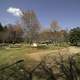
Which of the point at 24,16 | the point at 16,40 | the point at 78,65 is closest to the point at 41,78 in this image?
the point at 78,65

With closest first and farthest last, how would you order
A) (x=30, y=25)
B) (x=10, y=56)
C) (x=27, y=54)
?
(x=10, y=56) < (x=27, y=54) < (x=30, y=25)

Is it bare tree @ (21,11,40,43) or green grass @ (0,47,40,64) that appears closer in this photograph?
green grass @ (0,47,40,64)

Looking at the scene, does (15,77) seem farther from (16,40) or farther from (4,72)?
(16,40)

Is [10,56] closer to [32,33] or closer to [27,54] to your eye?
[27,54]

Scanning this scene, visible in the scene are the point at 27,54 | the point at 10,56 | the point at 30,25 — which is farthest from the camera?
the point at 30,25

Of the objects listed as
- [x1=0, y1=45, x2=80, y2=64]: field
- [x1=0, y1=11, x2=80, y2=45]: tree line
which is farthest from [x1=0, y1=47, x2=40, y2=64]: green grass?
Result: [x1=0, y1=11, x2=80, y2=45]: tree line

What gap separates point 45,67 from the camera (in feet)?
45.8

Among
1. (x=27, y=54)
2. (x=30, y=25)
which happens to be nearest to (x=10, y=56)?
(x=27, y=54)

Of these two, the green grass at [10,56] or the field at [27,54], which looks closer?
the green grass at [10,56]

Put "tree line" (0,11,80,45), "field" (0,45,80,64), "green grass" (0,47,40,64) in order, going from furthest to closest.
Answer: "tree line" (0,11,80,45) → "field" (0,45,80,64) → "green grass" (0,47,40,64)

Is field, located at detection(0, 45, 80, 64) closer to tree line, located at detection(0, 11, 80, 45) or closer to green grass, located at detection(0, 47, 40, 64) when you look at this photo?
green grass, located at detection(0, 47, 40, 64)

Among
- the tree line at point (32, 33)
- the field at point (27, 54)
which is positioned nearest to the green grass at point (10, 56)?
the field at point (27, 54)

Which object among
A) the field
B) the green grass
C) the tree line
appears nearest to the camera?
the green grass

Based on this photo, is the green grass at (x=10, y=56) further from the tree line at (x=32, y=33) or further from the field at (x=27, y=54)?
the tree line at (x=32, y=33)
